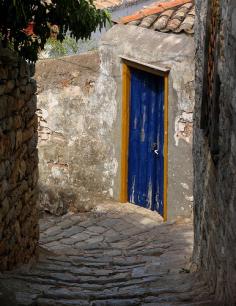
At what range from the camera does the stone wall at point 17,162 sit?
4.70m

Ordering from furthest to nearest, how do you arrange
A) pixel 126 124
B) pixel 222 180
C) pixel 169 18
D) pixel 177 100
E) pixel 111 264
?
1. pixel 126 124
2. pixel 169 18
3. pixel 177 100
4. pixel 111 264
5. pixel 222 180

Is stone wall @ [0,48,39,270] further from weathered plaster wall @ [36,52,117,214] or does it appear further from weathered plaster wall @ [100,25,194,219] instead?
weathered plaster wall @ [36,52,117,214]

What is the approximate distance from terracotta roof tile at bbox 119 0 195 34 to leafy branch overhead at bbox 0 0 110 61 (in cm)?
317

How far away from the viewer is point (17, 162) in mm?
5152

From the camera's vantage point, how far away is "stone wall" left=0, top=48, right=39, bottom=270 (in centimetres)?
470

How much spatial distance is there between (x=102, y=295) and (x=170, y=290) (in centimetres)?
55

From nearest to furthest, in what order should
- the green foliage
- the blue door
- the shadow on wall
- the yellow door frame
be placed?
the yellow door frame
the blue door
the shadow on wall
the green foliage

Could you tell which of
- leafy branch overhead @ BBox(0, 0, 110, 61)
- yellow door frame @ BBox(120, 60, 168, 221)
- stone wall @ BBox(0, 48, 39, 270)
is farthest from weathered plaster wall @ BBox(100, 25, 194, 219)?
leafy branch overhead @ BBox(0, 0, 110, 61)

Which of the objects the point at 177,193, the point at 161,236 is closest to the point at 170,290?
the point at 161,236

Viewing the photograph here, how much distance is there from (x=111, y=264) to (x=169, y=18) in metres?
4.01

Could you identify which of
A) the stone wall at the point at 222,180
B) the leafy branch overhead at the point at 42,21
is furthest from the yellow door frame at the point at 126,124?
the leafy branch overhead at the point at 42,21

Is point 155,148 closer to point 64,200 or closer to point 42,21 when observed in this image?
point 64,200

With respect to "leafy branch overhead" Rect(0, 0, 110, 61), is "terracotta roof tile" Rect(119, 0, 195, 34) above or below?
above

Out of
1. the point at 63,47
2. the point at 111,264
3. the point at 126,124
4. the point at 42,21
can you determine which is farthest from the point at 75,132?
the point at 42,21
